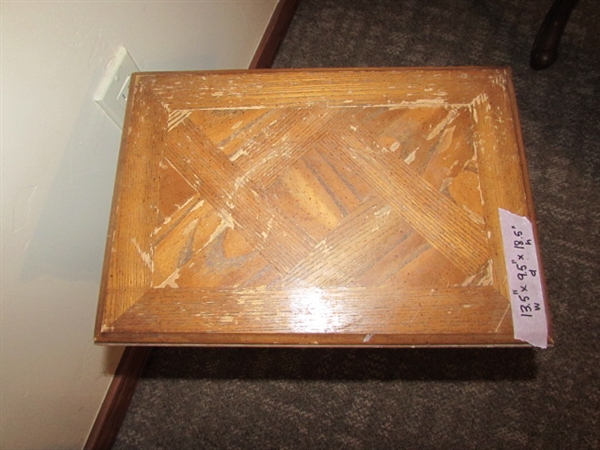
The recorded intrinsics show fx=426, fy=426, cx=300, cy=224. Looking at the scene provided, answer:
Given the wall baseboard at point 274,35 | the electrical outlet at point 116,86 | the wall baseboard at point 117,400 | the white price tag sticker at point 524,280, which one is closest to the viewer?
the white price tag sticker at point 524,280

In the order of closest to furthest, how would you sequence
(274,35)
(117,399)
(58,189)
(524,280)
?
(524,280) → (58,189) → (117,399) → (274,35)

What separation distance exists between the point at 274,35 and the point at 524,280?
96cm

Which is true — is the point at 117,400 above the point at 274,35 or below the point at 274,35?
below

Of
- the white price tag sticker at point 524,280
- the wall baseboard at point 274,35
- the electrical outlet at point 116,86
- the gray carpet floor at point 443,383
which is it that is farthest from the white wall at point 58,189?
the white price tag sticker at point 524,280

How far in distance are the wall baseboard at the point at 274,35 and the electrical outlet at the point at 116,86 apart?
52 centimetres

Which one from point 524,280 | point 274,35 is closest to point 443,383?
point 524,280

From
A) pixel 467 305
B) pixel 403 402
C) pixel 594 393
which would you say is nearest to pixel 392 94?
pixel 467 305

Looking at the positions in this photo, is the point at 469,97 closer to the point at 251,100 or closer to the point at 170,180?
the point at 251,100

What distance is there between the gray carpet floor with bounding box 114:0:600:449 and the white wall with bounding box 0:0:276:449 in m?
0.21

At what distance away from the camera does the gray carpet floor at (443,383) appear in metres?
0.89

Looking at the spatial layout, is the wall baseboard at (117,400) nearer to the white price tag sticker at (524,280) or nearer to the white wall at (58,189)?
the white wall at (58,189)

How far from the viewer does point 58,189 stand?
2.02 feet

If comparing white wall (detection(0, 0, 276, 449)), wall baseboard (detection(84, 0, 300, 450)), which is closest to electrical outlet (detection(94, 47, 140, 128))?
white wall (detection(0, 0, 276, 449))

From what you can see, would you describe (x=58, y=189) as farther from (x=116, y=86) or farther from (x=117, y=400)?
(x=117, y=400)
